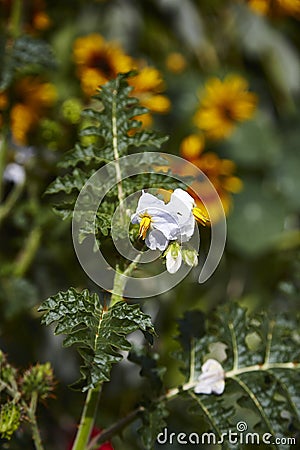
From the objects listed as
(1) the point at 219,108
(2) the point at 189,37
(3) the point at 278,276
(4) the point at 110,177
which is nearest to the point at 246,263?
(3) the point at 278,276

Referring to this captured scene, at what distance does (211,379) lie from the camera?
571 mm

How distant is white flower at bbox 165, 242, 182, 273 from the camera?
1.48ft

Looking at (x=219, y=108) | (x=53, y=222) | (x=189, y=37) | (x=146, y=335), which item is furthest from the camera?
Result: (x=189, y=37)

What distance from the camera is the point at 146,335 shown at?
452 mm

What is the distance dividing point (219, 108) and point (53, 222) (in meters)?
0.52

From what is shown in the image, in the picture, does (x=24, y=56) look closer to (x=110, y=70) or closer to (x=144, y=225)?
(x=110, y=70)

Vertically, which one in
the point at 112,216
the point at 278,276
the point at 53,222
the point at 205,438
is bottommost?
the point at 205,438

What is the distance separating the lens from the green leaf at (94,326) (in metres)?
0.43

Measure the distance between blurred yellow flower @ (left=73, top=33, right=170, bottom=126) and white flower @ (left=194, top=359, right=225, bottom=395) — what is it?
1.57 feet

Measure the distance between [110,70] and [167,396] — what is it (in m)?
Result: 0.58

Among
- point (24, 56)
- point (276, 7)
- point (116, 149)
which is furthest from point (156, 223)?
point (276, 7)

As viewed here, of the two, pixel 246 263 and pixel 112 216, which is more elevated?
pixel 246 263

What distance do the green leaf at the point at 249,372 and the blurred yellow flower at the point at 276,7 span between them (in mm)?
758

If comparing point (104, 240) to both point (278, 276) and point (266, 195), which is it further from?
point (266, 195)
